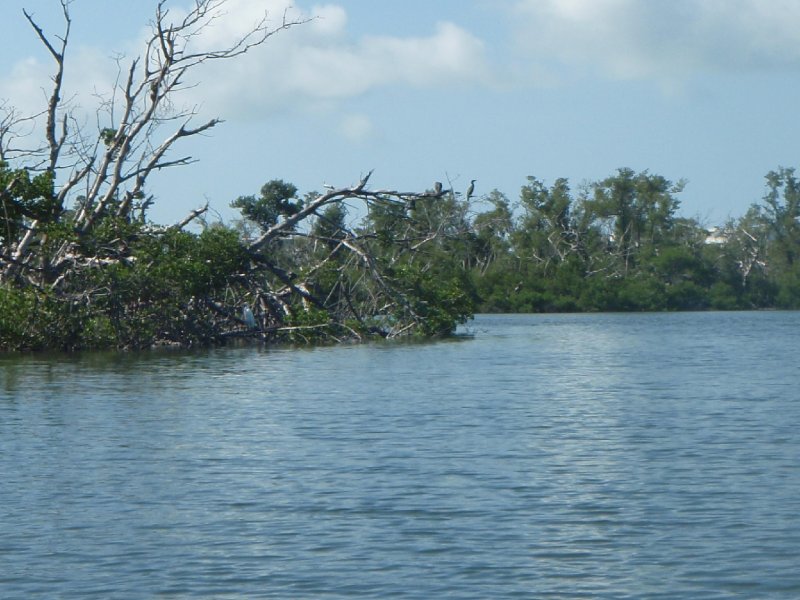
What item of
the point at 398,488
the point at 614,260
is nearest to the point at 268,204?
the point at 398,488

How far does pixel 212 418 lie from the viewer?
1803 cm

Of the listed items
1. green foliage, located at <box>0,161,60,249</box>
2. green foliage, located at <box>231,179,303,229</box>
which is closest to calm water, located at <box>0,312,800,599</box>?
green foliage, located at <box>0,161,60,249</box>

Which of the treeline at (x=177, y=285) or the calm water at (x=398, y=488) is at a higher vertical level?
the treeline at (x=177, y=285)

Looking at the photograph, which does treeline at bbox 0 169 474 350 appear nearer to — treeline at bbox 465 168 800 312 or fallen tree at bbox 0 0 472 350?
fallen tree at bbox 0 0 472 350

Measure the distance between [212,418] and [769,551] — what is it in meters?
9.84

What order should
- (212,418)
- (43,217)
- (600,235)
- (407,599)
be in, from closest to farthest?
(407,599), (212,418), (43,217), (600,235)

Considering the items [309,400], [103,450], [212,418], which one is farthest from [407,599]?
[309,400]

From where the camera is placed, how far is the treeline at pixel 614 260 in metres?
90.0

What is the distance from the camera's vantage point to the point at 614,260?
3824 inches

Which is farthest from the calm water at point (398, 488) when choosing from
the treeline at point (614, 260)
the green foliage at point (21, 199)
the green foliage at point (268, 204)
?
the treeline at point (614, 260)

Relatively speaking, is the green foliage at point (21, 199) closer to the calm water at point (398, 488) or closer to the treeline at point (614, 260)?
the calm water at point (398, 488)

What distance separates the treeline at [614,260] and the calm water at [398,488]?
6599 centimetres

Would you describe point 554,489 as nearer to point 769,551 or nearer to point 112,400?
point 769,551

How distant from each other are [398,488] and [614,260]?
8629 cm
